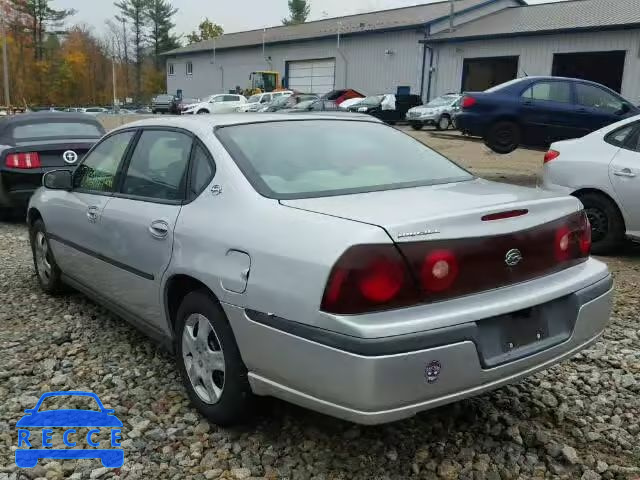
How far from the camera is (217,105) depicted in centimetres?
3684

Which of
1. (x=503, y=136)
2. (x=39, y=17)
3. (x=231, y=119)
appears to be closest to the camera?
(x=231, y=119)

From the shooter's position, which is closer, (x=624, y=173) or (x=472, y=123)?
(x=624, y=173)

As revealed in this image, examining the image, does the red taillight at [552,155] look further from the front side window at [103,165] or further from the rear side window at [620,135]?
the front side window at [103,165]

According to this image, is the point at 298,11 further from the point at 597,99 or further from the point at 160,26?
the point at 597,99

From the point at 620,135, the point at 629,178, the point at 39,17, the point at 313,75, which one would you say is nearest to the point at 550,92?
the point at 620,135

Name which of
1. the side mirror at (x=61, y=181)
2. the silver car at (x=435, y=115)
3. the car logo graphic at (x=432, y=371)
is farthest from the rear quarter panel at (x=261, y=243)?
the silver car at (x=435, y=115)

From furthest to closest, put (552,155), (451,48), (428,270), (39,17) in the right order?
(39,17), (451,48), (552,155), (428,270)

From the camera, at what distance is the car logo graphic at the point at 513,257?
2.54m

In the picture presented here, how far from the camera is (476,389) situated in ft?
7.86

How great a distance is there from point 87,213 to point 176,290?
48.6 inches

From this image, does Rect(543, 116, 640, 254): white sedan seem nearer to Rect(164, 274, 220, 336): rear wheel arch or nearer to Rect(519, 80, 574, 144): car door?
Rect(164, 274, 220, 336): rear wheel arch

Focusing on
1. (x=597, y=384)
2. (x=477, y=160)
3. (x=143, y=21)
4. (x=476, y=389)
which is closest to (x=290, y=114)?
(x=476, y=389)

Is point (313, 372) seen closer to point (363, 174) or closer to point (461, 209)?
point (461, 209)

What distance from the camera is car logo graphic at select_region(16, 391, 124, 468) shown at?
2.82 metres
